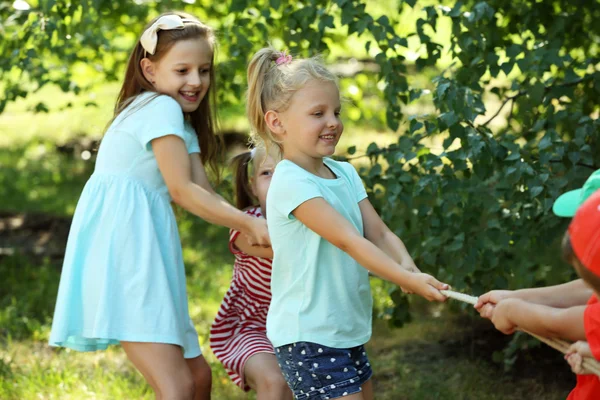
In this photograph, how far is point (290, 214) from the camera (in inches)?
96.0

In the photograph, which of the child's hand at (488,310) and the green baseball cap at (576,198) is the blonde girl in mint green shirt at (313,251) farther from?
the green baseball cap at (576,198)

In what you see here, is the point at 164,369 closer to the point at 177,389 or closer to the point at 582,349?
the point at 177,389

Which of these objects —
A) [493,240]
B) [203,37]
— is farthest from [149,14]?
[493,240]

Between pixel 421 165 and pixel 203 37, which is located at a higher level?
pixel 203 37

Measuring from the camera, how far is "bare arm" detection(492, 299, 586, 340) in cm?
205

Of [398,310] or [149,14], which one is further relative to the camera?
[149,14]

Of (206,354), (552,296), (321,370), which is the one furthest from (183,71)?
(206,354)

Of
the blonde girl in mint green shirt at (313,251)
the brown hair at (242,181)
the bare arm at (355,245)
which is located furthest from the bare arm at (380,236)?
the brown hair at (242,181)

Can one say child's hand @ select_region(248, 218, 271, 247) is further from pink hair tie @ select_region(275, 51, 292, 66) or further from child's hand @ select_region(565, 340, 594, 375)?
child's hand @ select_region(565, 340, 594, 375)

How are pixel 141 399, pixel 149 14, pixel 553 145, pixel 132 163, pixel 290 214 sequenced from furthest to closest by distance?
1. pixel 149 14
2. pixel 141 399
3. pixel 553 145
4. pixel 132 163
5. pixel 290 214

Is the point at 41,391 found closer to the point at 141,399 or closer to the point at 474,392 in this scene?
the point at 141,399

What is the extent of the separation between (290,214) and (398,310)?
1290mm

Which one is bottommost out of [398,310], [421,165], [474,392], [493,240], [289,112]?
[474,392]

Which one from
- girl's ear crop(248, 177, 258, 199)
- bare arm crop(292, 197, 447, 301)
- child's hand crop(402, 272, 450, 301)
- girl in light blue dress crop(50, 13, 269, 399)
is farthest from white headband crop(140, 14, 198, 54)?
child's hand crop(402, 272, 450, 301)
